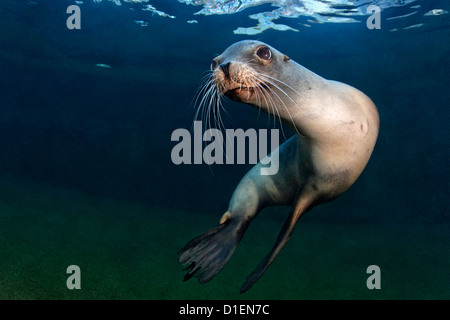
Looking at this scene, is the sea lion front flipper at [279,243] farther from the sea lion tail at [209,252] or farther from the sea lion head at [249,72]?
the sea lion head at [249,72]

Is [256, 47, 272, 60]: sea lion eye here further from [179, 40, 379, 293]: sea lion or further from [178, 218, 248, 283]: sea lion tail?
[178, 218, 248, 283]: sea lion tail

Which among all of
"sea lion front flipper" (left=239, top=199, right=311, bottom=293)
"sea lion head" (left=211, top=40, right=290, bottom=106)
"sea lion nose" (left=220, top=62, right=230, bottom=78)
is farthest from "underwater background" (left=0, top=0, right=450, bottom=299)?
"sea lion nose" (left=220, top=62, right=230, bottom=78)

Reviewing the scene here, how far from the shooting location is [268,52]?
6.88 feet

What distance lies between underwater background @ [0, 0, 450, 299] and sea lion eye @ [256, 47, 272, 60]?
3.43m

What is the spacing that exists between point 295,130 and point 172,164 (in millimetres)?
12994

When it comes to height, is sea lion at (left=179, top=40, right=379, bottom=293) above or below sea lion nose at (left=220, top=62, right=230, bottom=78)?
below

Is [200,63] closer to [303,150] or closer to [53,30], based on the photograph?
[53,30]

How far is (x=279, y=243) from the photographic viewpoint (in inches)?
101

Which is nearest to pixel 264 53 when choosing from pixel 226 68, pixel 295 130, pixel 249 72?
pixel 249 72

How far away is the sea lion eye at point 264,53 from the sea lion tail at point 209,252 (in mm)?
1726

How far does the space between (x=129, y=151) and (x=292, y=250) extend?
10.7 m

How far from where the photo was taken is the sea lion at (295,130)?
6.70 ft

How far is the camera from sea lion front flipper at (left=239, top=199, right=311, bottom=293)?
242 cm

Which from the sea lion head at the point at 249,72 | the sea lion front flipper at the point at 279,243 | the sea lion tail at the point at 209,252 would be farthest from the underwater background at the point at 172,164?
the sea lion head at the point at 249,72
